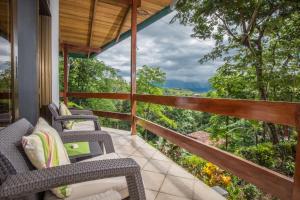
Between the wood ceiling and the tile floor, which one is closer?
the tile floor

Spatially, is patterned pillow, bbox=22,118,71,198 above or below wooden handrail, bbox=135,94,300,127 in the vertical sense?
below

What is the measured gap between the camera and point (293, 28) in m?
5.84

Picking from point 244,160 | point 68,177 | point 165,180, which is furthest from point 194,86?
point 68,177

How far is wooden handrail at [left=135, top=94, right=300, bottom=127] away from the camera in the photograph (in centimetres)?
119

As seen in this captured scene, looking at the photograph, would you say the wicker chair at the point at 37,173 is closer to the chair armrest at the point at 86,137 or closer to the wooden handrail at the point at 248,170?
the chair armrest at the point at 86,137

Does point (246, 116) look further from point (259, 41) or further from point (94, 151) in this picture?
point (259, 41)

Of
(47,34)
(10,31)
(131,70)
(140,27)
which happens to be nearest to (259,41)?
(140,27)

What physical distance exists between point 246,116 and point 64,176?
1181mm

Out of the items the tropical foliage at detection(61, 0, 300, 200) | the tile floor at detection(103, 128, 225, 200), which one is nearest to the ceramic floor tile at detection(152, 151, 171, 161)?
the tile floor at detection(103, 128, 225, 200)

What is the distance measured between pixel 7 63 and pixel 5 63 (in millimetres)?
38

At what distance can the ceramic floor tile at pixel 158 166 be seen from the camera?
2487mm

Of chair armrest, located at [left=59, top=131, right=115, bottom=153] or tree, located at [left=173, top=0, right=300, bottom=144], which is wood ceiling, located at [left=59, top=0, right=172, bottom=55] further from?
chair armrest, located at [left=59, top=131, right=115, bottom=153]

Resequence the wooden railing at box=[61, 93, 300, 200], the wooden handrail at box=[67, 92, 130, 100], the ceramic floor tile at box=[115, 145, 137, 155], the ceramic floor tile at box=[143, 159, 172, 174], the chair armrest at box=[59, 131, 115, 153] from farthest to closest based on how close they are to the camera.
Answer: the wooden handrail at box=[67, 92, 130, 100], the ceramic floor tile at box=[115, 145, 137, 155], the ceramic floor tile at box=[143, 159, 172, 174], the chair armrest at box=[59, 131, 115, 153], the wooden railing at box=[61, 93, 300, 200]

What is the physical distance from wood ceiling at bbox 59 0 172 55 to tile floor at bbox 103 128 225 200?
8.77 ft
